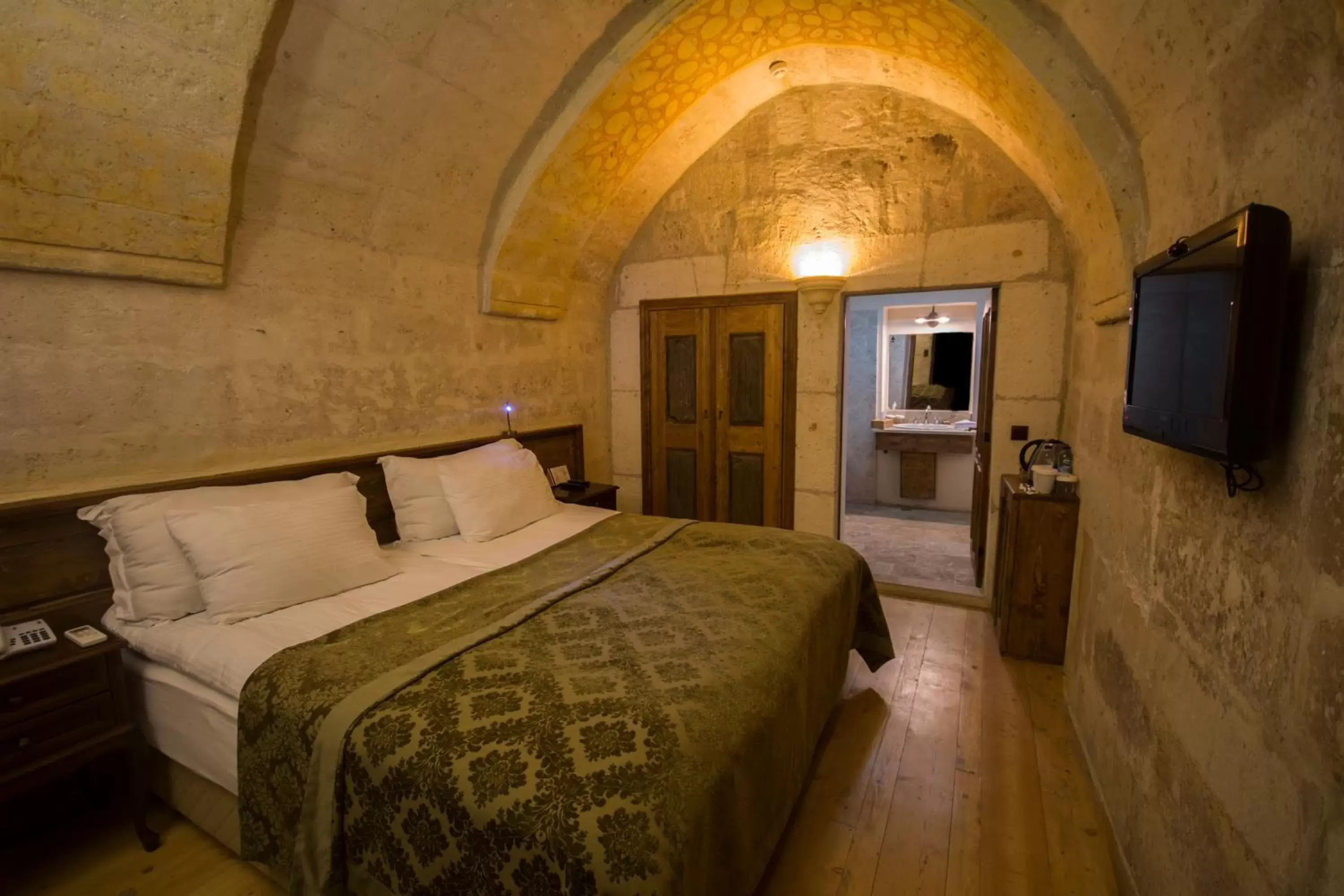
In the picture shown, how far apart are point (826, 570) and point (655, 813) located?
1352 millimetres

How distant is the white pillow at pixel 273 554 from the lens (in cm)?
182

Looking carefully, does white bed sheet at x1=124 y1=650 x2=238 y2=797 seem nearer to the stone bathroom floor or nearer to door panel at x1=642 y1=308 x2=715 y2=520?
door panel at x1=642 y1=308 x2=715 y2=520

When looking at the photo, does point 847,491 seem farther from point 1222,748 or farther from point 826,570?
point 1222,748

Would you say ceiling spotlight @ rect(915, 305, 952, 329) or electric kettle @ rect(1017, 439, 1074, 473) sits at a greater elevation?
ceiling spotlight @ rect(915, 305, 952, 329)

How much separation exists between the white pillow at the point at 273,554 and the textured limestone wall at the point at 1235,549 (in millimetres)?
2387

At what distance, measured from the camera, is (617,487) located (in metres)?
3.86

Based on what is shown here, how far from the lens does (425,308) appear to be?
9.92 ft

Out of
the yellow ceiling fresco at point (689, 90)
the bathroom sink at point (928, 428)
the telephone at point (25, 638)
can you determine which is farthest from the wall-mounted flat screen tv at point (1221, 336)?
the bathroom sink at point (928, 428)

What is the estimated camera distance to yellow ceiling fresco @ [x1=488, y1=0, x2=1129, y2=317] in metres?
2.46

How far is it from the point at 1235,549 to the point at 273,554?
255 centimetres

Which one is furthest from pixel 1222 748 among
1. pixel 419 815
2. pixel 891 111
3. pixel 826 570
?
pixel 891 111

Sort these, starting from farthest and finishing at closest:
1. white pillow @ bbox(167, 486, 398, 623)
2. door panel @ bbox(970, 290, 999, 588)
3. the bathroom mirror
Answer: the bathroom mirror, door panel @ bbox(970, 290, 999, 588), white pillow @ bbox(167, 486, 398, 623)

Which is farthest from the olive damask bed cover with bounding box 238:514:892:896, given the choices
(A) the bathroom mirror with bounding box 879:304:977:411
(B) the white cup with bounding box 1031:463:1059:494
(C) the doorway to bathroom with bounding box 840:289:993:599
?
(A) the bathroom mirror with bounding box 879:304:977:411

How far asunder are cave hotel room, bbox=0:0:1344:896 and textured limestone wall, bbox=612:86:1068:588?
0.03m
